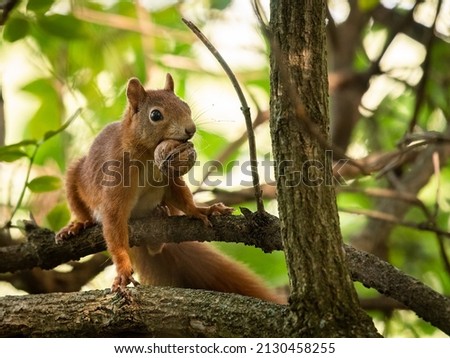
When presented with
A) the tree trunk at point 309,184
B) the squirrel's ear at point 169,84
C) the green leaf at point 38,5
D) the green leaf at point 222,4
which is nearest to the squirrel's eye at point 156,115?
the squirrel's ear at point 169,84

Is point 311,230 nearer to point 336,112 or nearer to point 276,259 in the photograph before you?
point 276,259

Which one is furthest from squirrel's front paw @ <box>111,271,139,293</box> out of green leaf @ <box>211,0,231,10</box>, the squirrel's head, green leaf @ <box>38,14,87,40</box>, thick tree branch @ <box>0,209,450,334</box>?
green leaf @ <box>211,0,231,10</box>

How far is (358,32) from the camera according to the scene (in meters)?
4.56

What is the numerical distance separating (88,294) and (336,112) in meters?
2.48

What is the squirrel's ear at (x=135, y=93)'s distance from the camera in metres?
2.95

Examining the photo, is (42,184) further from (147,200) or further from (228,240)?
(228,240)

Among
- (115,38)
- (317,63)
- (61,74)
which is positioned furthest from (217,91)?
(317,63)

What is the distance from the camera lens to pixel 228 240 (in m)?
2.61

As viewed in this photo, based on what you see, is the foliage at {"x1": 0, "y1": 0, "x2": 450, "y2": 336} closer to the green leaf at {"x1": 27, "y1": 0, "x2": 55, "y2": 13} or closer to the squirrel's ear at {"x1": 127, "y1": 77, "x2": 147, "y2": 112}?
the squirrel's ear at {"x1": 127, "y1": 77, "x2": 147, "y2": 112}

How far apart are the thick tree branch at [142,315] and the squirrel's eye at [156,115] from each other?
75cm

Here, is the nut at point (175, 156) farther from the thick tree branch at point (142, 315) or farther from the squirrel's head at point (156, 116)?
the thick tree branch at point (142, 315)

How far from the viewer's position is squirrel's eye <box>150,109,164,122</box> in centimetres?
280

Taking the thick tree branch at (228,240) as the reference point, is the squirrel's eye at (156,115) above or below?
above

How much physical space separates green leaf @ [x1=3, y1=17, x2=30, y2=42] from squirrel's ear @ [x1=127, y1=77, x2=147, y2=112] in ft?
1.44
